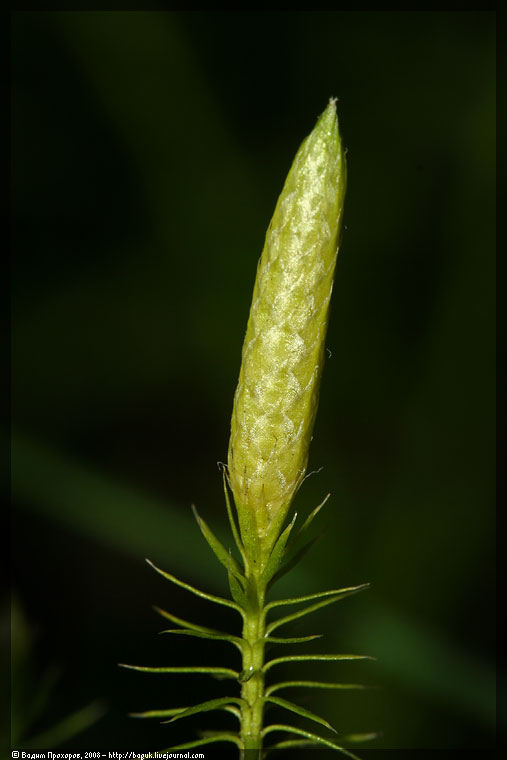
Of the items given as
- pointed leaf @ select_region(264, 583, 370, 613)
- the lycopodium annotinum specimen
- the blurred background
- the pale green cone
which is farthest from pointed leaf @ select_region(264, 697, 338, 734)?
the blurred background

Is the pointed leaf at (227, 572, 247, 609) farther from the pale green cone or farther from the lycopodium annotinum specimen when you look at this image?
the pale green cone

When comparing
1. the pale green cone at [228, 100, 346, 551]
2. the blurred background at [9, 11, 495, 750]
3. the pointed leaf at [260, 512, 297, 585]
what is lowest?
the pointed leaf at [260, 512, 297, 585]

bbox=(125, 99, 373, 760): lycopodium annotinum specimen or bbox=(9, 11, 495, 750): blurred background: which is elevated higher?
bbox=(9, 11, 495, 750): blurred background

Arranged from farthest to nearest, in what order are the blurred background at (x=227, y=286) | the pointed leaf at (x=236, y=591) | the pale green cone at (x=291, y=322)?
the blurred background at (x=227, y=286)
the pointed leaf at (x=236, y=591)
the pale green cone at (x=291, y=322)

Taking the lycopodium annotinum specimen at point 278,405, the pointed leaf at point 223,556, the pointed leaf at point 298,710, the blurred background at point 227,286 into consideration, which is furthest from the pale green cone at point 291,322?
the blurred background at point 227,286

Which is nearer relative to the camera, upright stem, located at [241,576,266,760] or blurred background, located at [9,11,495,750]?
upright stem, located at [241,576,266,760]

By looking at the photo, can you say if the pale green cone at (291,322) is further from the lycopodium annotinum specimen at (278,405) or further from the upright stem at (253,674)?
the upright stem at (253,674)

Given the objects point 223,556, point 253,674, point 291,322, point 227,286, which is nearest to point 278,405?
point 291,322

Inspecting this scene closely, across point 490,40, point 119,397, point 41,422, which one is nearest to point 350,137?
point 490,40

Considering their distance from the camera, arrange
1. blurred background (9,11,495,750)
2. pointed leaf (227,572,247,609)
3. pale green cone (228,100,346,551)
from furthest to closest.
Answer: blurred background (9,11,495,750) < pointed leaf (227,572,247,609) < pale green cone (228,100,346,551)
